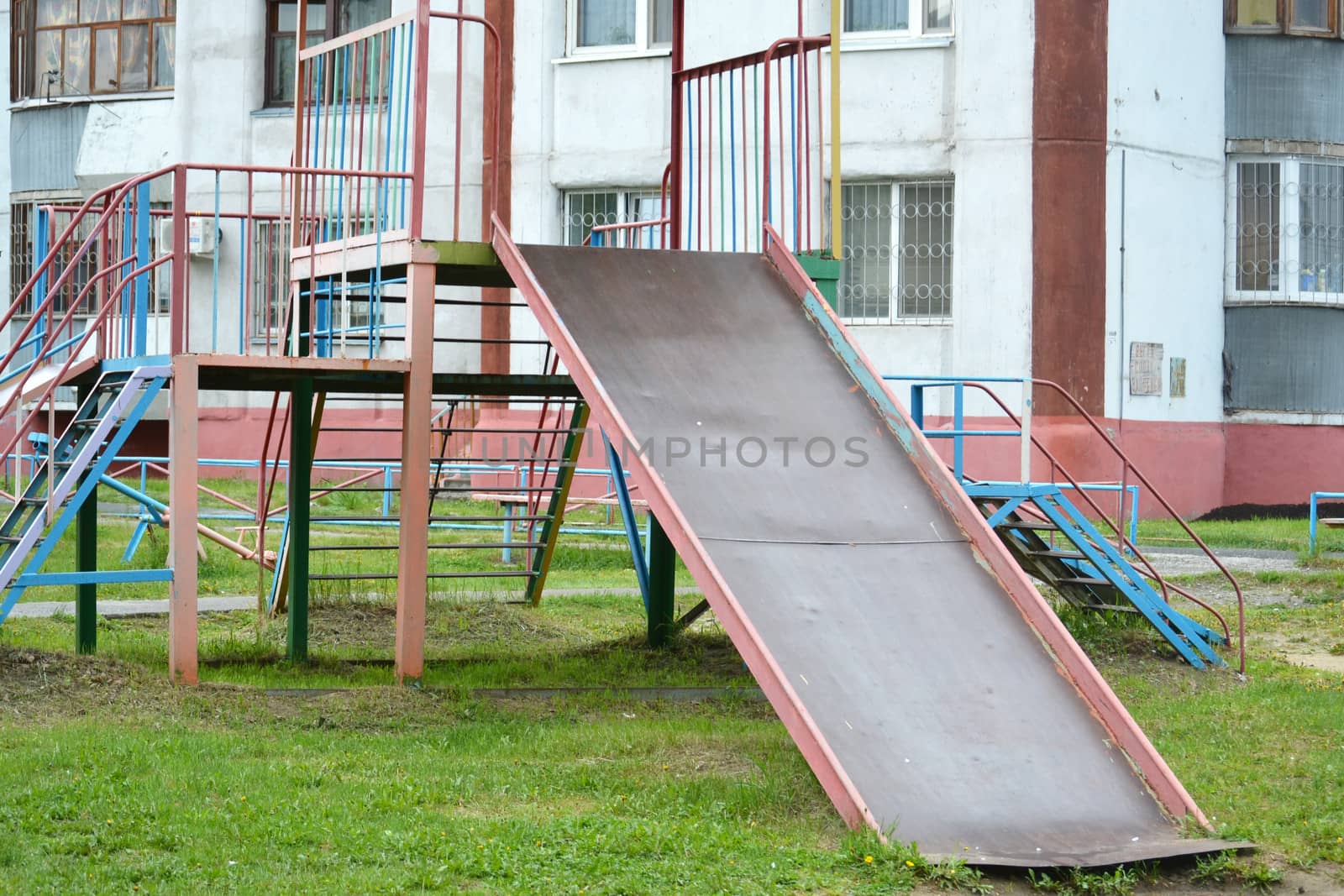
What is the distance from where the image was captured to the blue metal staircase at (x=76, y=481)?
9344 millimetres

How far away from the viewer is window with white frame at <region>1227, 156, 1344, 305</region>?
2298 cm

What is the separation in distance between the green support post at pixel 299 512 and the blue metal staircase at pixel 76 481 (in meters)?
1.33

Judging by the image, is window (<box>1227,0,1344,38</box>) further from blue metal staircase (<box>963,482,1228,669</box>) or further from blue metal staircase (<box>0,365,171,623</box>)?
blue metal staircase (<box>0,365,171,623</box>)

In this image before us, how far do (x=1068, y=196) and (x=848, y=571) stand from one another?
14.1 metres

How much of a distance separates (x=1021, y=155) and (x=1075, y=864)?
51.8 ft

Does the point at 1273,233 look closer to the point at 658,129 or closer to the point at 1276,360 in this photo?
the point at 1276,360

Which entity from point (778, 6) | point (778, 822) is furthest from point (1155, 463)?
point (778, 822)

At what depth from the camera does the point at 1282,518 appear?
72.2ft

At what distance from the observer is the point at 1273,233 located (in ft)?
75.8

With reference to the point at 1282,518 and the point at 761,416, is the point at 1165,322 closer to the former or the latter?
the point at 1282,518

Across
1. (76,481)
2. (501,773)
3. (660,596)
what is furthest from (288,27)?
(501,773)

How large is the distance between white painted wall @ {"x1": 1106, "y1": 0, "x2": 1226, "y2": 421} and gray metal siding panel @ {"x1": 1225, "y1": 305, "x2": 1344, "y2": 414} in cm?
33

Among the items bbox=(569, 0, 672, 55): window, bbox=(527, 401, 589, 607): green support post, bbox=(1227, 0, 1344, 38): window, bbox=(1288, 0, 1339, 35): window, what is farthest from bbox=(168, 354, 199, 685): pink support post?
bbox=(1288, 0, 1339, 35): window

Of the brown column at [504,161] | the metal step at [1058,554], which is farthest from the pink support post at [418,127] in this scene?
Result: the brown column at [504,161]
